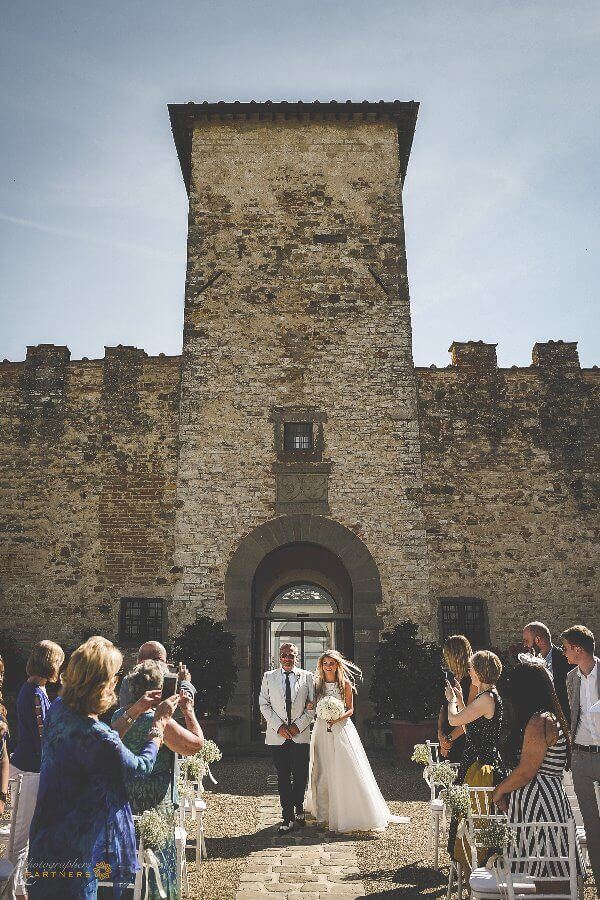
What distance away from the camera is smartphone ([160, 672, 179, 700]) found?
359cm

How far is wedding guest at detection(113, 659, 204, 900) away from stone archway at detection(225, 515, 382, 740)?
7.36 metres

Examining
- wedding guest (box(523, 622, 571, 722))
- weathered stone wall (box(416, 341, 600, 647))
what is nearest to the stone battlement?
weathered stone wall (box(416, 341, 600, 647))

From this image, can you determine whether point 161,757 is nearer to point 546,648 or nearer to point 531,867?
point 531,867

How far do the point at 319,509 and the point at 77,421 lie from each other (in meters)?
5.08

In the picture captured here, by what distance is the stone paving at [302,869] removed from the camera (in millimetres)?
4543

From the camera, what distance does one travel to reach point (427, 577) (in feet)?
37.5

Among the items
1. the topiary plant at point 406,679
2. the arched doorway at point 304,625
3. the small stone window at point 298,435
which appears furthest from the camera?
the arched doorway at point 304,625

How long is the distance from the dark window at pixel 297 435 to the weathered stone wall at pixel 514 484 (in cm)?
236

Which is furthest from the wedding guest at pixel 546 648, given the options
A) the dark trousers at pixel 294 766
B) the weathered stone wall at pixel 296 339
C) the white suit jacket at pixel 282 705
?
the weathered stone wall at pixel 296 339

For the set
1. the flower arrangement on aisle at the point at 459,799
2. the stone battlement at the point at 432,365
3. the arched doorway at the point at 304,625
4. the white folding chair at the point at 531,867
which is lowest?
the white folding chair at the point at 531,867

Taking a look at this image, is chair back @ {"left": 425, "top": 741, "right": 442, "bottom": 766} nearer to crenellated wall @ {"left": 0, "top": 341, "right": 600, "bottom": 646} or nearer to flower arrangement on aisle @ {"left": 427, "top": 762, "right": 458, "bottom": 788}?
flower arrangement on aisle @ {"left": 427, "top": 762, "right": 458, "bottom": 788}

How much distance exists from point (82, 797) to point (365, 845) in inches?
152

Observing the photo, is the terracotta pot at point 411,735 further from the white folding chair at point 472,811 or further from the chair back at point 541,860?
the chair back at point 541,860

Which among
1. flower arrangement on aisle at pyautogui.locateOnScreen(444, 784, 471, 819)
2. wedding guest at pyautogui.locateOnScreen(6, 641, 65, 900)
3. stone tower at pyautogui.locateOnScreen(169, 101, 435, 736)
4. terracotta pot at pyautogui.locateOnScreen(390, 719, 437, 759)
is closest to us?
flower arrangement on aisle at pyautogui.locateOnScreen(444, 784, 471, 819)
